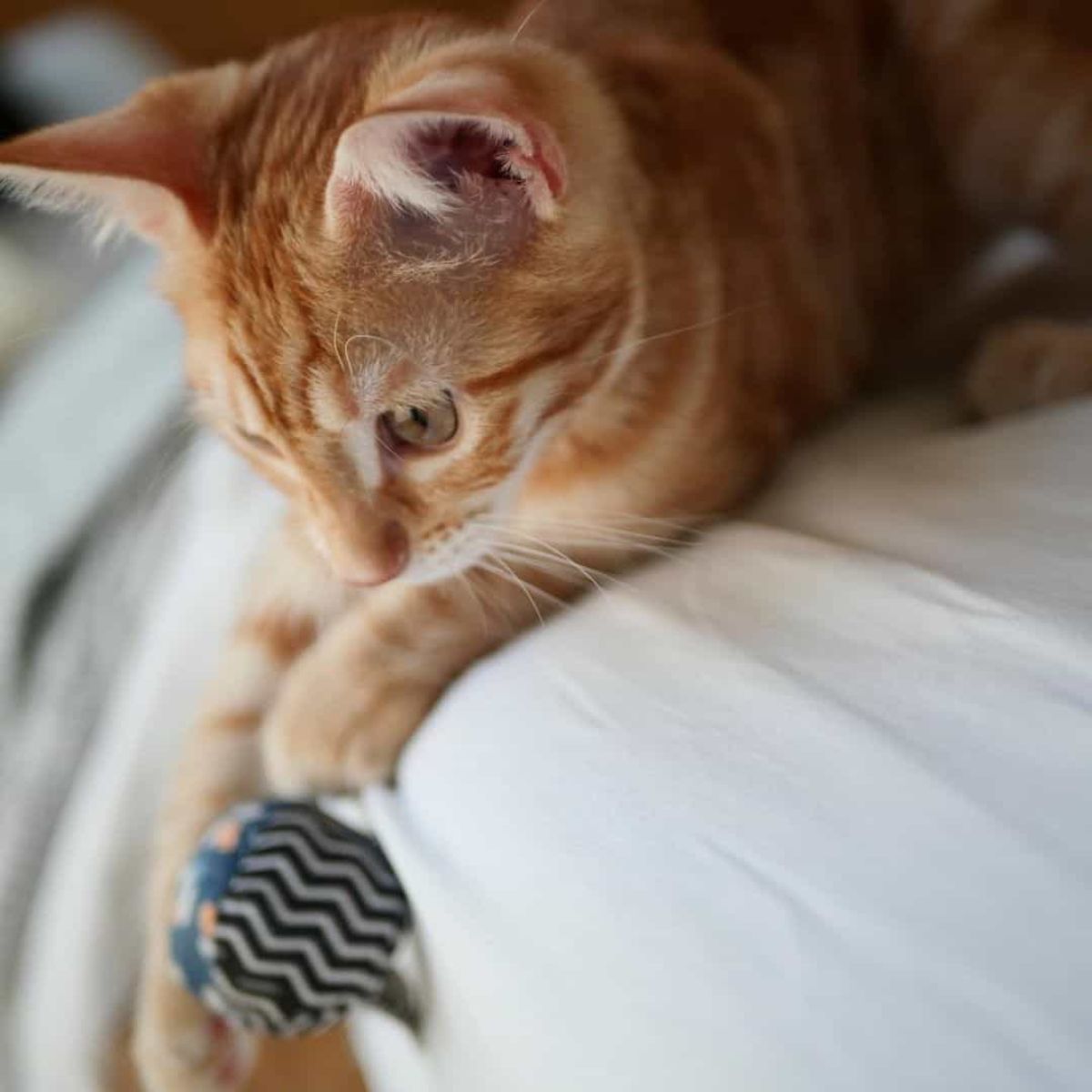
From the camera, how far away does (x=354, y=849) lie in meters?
0.74

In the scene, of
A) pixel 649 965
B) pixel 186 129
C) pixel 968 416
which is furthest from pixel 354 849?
pixel 968 416

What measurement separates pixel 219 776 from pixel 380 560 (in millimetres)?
288

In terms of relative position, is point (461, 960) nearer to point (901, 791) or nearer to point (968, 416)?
point (901, 791)

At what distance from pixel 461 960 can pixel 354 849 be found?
→ 0.12m

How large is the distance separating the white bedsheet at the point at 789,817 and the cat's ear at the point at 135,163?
1.36 feet

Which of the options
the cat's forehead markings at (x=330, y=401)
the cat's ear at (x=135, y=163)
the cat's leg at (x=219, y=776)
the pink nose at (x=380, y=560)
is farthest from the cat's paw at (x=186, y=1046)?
the cat's ear at (x=135, y=163)

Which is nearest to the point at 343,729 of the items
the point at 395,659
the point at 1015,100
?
the point at 395,659

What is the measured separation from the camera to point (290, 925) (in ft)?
2.28

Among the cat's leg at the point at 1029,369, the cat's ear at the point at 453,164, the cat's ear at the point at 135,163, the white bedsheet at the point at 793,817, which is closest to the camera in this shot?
the white bedsheet at the point at 793,817

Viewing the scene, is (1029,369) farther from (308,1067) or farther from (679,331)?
(308,1067)

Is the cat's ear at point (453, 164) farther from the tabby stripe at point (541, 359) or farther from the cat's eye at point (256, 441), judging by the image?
the cat's eye at point (256, 441)

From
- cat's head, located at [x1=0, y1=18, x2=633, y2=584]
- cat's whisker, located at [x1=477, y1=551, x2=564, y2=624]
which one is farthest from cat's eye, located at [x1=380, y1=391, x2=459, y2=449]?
cat's whisker, located at [x1=477, y1=551, x2=564, y2=624]

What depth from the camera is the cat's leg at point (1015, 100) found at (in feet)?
3.90

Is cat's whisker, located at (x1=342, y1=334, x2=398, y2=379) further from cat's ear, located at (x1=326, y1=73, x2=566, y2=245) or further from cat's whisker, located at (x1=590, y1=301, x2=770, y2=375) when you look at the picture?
cat's whisker, located at (x1=590, y1=301, x2=770, y2=375)
